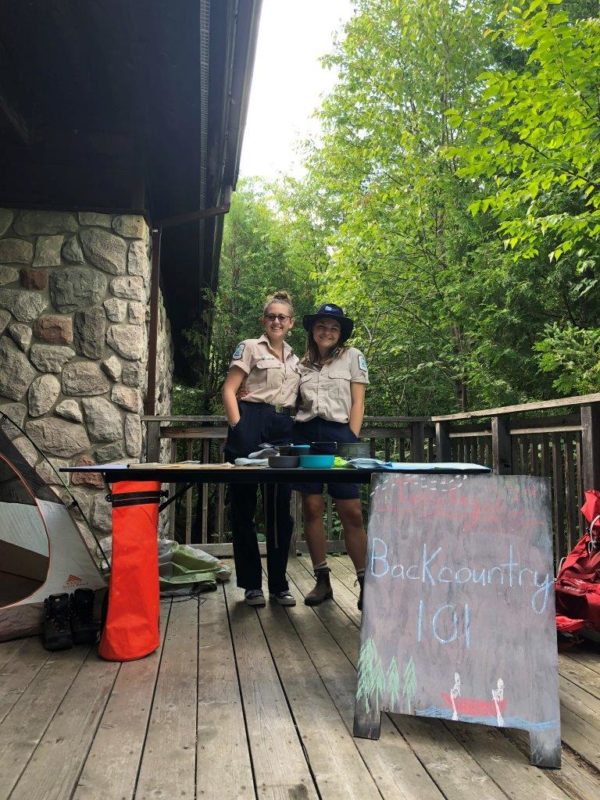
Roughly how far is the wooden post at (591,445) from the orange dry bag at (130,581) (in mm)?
1777

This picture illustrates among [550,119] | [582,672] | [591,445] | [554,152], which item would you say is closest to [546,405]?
[591,445]

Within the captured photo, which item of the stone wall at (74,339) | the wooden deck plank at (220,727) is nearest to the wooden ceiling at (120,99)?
the stone wall at (74,339)

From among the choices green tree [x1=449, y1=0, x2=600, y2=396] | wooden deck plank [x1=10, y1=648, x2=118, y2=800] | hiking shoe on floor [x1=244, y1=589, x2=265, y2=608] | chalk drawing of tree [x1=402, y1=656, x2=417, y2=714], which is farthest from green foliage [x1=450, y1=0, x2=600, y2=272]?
wooden deck plank [x1=10, y1=648, x2=118, y2=800]

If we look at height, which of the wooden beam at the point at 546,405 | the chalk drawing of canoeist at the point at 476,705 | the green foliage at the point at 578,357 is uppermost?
the green foliage at the point at 578,357

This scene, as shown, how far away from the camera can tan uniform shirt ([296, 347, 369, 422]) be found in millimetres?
2660

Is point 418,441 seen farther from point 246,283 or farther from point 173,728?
point 246,283

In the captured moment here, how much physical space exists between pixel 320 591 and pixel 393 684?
1.40m

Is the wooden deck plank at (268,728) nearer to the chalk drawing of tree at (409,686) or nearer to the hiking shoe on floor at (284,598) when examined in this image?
the chalk drawing of tree at (409,686)

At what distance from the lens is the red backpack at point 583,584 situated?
2.05m

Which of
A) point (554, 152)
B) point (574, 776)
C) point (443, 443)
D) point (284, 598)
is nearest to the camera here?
point (574, 776)

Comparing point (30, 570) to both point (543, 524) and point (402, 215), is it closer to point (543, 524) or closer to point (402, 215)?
point (543, 524)

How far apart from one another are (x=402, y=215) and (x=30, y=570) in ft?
20.9

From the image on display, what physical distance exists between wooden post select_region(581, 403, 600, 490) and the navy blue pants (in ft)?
4.21

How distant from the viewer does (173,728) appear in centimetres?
148
